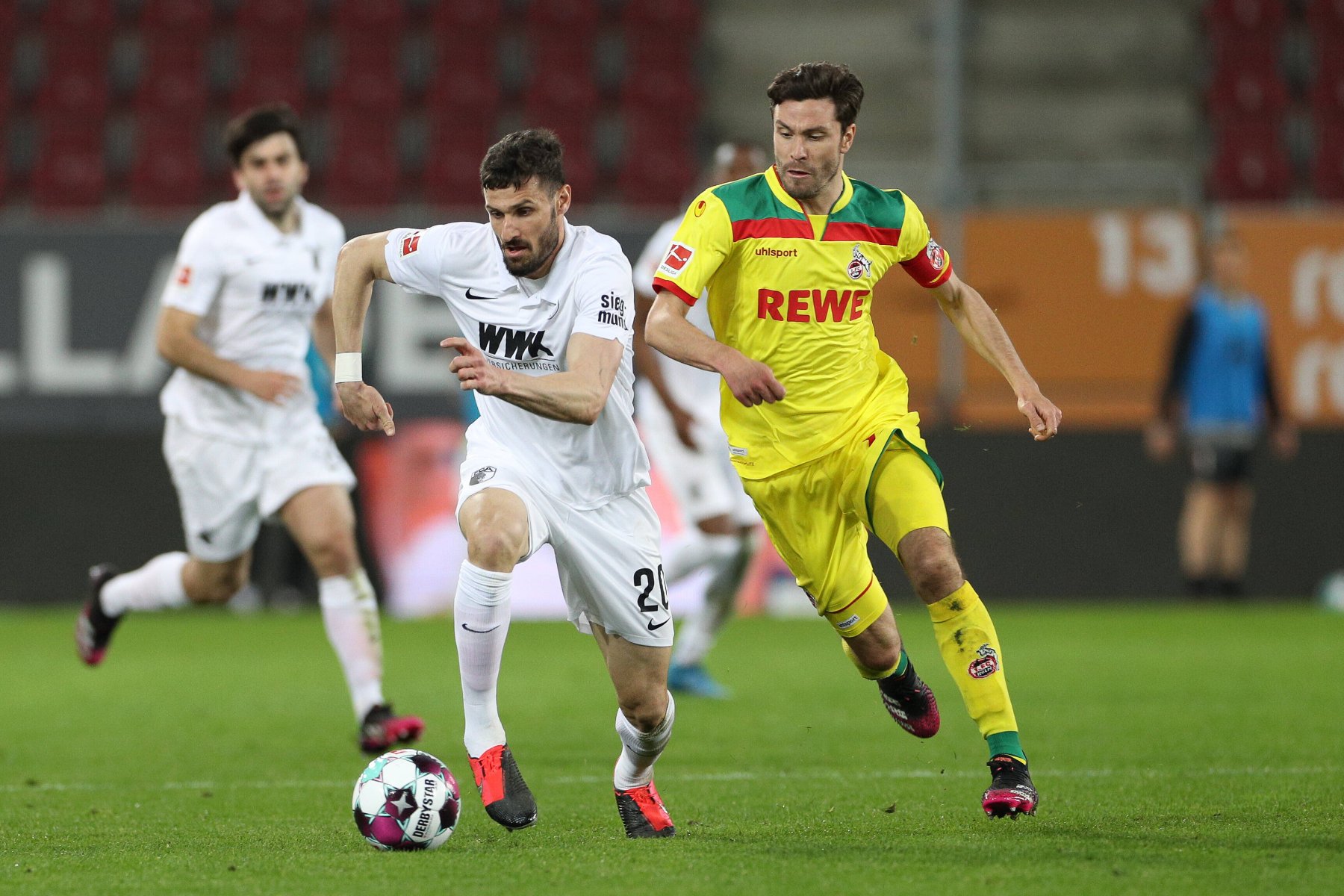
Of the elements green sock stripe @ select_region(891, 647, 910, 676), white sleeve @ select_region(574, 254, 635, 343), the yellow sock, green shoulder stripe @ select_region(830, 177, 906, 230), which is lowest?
green sock stripe @ select_region(891, 647, 910, 676)

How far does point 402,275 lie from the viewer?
209 inches

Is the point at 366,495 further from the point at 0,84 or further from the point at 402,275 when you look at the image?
the point at 402,275

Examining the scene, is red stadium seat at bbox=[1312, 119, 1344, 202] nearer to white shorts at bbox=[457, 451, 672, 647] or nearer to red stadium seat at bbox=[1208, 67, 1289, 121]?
red stadium seat at bbox=[1208, 67, 1289, 121]

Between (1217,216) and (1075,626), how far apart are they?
3.96 metres

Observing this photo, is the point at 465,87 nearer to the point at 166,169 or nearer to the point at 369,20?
the point at 369,20

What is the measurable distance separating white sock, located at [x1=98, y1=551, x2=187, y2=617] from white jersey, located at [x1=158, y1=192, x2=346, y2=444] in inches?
25.8

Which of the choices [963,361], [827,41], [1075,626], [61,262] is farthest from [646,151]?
[1075,626]

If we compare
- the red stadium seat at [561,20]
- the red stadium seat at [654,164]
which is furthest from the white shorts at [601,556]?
the red stadium seat at [561,20]

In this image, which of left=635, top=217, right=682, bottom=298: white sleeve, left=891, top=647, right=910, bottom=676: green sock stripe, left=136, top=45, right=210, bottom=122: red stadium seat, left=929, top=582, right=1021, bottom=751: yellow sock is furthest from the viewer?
left=136, top=45, right=210, bottom=122: red stadium seat

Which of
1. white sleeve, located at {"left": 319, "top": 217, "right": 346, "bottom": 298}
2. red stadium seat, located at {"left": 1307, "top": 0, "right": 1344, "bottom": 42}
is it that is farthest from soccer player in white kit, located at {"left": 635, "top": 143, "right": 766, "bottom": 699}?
red stadium seat, located at {"left": 1307, "top": 0, "right": 1344, "bottom": 42}

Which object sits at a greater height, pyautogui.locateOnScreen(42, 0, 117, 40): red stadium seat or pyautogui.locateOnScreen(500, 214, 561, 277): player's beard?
pyautogui.locateOnScreen(42, 0, 117, 40): red stadium seat

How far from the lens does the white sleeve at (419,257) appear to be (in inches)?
205

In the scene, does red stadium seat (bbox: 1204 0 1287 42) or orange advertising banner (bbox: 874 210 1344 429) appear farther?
red stadium seat (bbox: 1204 0 1287 42)

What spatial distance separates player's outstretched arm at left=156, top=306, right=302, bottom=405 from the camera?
7051mm
